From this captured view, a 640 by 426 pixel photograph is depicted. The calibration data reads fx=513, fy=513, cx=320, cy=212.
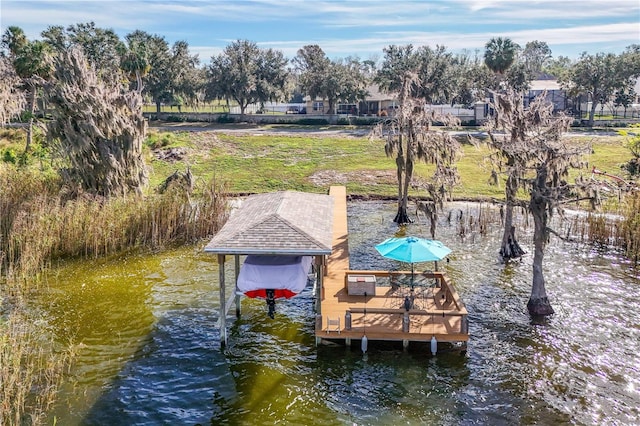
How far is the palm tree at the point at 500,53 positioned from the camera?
57.9m

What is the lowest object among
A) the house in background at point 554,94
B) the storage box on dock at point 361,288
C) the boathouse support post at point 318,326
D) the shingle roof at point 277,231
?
the boathouse support post at point 318,326

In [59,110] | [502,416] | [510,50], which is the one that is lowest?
[502,416]

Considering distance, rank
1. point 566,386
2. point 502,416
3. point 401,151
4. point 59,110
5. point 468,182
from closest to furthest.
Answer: point 502,416 → point 566,386 → point 59,110 → point 401,151 → point 468,182

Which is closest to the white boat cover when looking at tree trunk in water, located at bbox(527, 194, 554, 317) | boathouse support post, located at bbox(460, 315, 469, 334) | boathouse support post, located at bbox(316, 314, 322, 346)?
boathouse support post, located at bbox(316, 314, 322, 346)

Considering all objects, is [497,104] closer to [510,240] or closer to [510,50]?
[510,240]

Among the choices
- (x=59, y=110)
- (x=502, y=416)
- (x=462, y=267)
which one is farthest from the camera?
(x=59, y=110)

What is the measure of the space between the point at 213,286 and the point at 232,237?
22.8ft

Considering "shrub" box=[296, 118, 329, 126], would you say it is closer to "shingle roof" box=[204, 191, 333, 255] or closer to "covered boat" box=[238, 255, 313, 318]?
"shingle roof" box=[204, 191, 333, 255]

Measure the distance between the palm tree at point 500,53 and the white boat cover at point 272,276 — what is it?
52673 mm

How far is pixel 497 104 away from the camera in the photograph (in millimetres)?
20875

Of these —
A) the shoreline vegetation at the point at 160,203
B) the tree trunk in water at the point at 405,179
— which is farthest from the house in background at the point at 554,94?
the tree trunk in water at the point at 405,179

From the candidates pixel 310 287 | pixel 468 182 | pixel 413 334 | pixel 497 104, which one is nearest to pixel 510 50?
pixel 468 182

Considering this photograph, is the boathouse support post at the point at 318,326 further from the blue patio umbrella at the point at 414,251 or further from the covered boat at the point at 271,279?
the blue patio umbrella at the point at 414,251

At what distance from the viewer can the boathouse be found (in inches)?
533
